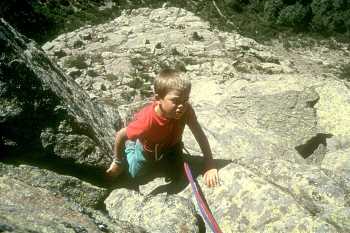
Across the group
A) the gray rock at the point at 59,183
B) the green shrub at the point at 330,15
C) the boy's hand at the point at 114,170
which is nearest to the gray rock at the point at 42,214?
the gray rock at the point at 59,183

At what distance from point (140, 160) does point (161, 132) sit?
566 mm

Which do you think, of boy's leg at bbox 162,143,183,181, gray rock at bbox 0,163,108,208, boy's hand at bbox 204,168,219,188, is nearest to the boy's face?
boy's leg at bbox 162,143,183,181

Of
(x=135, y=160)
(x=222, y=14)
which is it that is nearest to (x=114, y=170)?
(x=135, y=160)

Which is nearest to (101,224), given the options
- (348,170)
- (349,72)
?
(348,170)

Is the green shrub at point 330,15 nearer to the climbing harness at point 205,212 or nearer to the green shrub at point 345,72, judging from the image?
the green shrub at point 345,72

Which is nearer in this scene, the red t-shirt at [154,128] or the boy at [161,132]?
the boy at [161,132]

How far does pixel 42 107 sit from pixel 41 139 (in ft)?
1.17

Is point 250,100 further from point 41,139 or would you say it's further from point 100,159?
point 41,139

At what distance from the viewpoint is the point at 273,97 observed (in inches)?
374

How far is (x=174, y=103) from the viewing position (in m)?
→ 5.05

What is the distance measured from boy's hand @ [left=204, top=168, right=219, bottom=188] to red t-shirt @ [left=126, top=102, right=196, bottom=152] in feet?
1.97

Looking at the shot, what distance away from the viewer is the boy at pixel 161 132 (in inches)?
198

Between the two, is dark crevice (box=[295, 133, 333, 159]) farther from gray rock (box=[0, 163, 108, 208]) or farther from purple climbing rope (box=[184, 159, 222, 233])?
gray rock (box=[0, 163, 108, 208])

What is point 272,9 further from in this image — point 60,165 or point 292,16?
point 60,165
